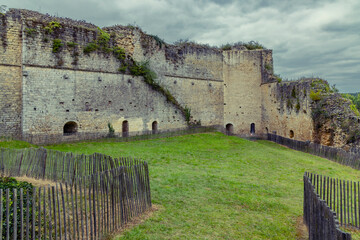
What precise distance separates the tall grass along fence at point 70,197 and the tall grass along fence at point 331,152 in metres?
12.8

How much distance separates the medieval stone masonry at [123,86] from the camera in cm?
1706

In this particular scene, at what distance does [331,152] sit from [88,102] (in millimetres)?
17033

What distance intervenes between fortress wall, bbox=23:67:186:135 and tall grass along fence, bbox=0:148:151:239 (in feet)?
25.9

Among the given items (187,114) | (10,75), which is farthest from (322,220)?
(187,114)

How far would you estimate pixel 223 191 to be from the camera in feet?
30.3

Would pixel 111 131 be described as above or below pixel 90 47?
below

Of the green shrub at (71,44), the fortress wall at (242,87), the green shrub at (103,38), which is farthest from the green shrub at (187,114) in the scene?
the green shrub at (71,44)

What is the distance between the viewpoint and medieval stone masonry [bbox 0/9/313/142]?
1706 cm

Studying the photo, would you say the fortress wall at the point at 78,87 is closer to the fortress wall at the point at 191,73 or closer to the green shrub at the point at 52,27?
the green shrub at the point at 52,27

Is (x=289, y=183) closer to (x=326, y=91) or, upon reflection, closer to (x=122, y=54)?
(x=326, y=91)

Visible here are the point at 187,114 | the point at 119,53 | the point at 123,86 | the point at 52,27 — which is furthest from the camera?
the point at 187,114

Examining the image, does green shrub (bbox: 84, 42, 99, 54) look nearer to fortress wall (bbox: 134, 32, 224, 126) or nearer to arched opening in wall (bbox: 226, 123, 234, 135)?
fortress wall (bbox: 134, 32, 224, 126)

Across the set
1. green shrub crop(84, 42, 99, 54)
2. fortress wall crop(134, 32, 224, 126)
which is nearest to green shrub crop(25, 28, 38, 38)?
green shrub crop(84, 42, 99, 54)

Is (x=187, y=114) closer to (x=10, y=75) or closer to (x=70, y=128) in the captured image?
(x=70, y=128)
